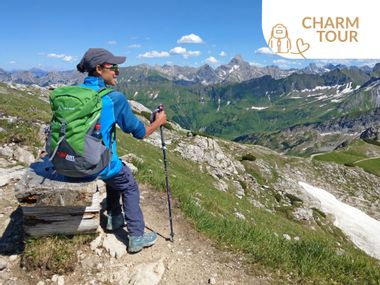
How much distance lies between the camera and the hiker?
6.86 metres

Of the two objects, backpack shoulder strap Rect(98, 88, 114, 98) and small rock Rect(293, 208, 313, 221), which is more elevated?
backpack shoulder strap Rect(98, 88, 114, 98)

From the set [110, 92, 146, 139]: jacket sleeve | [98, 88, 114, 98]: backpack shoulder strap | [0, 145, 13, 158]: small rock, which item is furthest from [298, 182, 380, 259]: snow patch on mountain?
[98, 88, 114, 98]: backpack shoulder strap

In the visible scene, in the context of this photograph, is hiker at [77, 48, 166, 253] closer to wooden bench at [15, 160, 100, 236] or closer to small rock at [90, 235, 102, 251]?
wooden bench at [15, 160, 100, 236]

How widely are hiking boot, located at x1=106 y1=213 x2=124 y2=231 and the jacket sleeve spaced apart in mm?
2695

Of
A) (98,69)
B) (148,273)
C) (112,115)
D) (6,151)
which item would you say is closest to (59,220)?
(148,273)

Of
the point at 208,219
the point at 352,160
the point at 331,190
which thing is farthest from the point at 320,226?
the point at 352,160

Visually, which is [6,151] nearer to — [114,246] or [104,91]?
[114,246]

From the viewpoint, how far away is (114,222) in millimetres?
8734

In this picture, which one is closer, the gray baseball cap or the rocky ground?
the gray baseball cap

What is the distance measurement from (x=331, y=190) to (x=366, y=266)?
257ft

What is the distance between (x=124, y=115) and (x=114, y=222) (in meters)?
3.18

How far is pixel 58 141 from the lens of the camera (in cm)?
637

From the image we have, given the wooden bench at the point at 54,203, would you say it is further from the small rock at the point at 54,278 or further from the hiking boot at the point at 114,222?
the small rock at the point at 54,278

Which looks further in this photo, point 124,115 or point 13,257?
point 13,257
